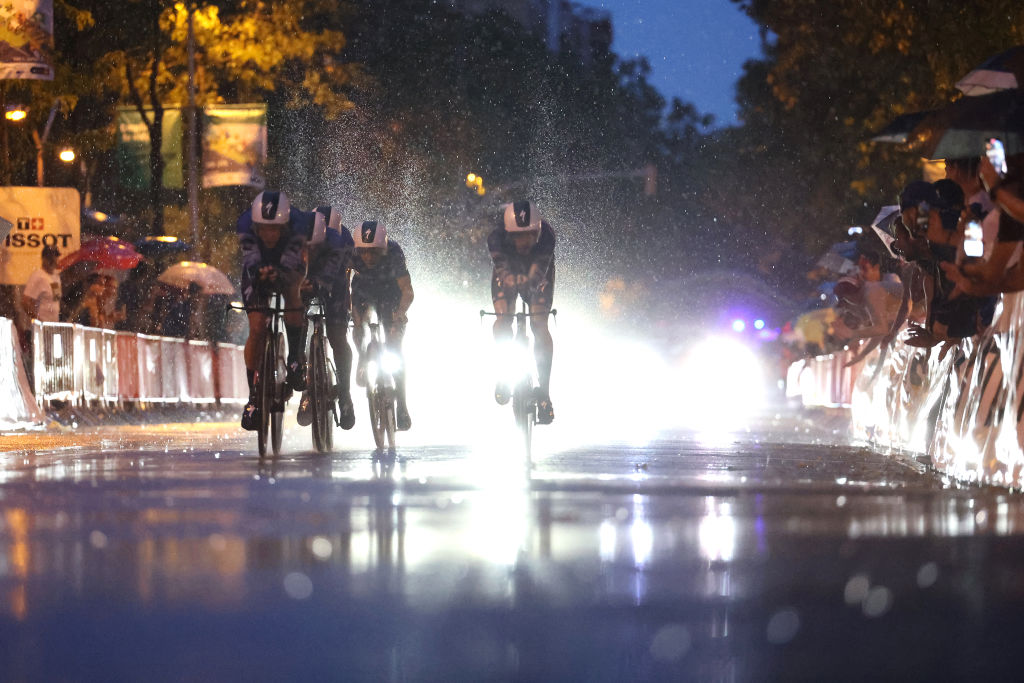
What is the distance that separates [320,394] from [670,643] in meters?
10.7

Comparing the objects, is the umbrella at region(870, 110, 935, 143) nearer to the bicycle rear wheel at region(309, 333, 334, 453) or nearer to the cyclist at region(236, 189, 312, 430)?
the bicycle rear wheel at region(309, 333, 334, 453)

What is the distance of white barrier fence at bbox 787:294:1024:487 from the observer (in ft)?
38.0

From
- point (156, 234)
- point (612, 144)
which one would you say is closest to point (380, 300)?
point (156, 234)

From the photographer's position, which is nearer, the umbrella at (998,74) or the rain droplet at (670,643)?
the rain droplet at (670,643)

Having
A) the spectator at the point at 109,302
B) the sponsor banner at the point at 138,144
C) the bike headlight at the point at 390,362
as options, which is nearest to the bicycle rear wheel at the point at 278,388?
the bike headlight at the point at 390,362

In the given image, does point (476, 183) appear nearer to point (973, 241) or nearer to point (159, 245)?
point (159, 245)

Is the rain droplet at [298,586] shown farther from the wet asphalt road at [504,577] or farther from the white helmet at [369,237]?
the white helmet at [369,237]

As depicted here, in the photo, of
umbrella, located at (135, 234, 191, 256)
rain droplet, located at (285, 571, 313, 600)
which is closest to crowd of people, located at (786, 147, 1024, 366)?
rain droplet, located at (285, 571, 313, 600)

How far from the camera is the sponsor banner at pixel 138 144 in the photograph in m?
38.6

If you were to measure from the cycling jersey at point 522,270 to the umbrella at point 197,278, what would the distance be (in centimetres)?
2099

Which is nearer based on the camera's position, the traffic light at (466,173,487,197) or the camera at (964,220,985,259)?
the camera at (964,220,985,259)

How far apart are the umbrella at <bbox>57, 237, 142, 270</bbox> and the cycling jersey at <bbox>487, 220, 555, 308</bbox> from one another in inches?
706

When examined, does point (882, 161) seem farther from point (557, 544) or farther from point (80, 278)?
point (557, 544)

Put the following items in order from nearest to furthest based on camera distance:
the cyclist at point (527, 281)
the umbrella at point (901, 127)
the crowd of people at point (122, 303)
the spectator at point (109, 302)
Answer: the cyclist at point (527, 281) < the umbrella at point (901, 127) < the crowd of people at point (122, 303) < the spectator at point (109, 302)
